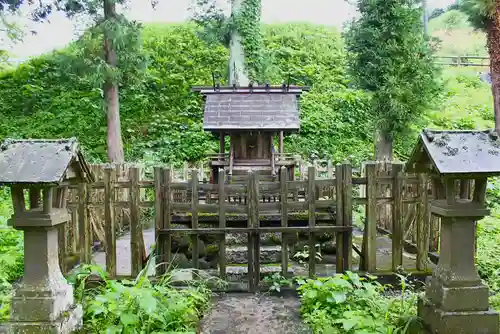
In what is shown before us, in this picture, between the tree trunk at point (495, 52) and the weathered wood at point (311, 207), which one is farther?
the tree trunk at point (495, 52)

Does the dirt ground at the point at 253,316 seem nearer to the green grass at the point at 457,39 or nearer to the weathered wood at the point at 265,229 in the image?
the weathered wood at the point at 265,229

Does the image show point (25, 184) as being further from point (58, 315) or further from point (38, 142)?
point (58, 315)

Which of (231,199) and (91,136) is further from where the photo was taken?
(91,136)

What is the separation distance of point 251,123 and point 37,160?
814 cm

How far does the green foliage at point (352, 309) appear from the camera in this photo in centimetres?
463

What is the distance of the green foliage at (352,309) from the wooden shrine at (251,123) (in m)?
6.51

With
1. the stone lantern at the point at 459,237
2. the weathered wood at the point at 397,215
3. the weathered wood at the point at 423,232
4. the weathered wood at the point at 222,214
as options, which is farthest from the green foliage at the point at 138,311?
the weathered wood at the point at 423,232

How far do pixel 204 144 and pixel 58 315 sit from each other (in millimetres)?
17043

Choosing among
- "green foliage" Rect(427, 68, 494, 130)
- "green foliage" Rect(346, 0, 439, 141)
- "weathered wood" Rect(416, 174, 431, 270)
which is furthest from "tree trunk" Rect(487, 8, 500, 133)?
"weathered wood" Rect(416, 174, 431, 270)

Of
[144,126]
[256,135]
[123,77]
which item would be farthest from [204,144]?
[256,135]

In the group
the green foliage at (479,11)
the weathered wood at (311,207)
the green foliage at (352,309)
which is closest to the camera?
the green foliage at (352,309)

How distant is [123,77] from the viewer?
17203mm

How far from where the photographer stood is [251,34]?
61.6 feet

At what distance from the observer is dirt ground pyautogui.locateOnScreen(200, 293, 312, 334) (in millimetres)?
5445
